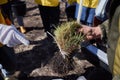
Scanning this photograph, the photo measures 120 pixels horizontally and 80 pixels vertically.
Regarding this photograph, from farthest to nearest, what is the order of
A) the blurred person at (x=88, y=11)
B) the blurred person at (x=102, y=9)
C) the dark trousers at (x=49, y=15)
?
the dark trousers at (x=49, y=15), the blurred person at (x=88, y=11), the blurred person at (x=102, y=9)

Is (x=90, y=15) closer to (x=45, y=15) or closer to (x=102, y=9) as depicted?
(x=45, y=15)

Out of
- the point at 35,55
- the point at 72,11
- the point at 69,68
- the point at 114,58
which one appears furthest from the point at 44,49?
the point at 114,58

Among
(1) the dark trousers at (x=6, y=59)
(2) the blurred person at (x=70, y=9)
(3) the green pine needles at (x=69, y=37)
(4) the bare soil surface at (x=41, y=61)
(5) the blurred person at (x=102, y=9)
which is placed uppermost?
(5) the blurred person at (x=102, y=9)

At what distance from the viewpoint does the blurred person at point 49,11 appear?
5.02 metres

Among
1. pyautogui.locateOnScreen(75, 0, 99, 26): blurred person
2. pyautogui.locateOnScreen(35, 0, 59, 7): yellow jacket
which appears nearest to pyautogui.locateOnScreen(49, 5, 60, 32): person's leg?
pyautogui.locateOnScreen(35, 0, 59, 7): yellow jacket

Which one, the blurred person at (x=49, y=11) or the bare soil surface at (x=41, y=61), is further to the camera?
the blurred person at (x=49, y=11)

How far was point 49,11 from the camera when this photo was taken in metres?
5.24

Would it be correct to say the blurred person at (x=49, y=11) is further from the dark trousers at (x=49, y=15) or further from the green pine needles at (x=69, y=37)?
the green pine needles at (x=69, y=37)

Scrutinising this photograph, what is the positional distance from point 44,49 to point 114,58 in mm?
3134

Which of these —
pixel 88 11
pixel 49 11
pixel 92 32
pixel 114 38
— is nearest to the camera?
pixel 114 38

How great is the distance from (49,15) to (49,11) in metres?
0.10

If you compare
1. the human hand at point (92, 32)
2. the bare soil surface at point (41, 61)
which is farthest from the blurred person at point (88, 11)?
the human hand at point (92, 32)

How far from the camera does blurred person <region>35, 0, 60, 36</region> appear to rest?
5016 mm

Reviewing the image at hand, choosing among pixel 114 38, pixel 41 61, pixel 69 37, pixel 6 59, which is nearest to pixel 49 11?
pixel 41 61
